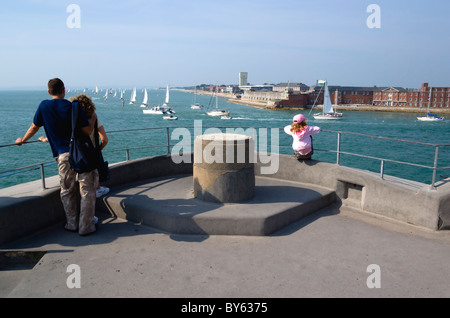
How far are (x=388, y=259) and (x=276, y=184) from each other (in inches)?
132

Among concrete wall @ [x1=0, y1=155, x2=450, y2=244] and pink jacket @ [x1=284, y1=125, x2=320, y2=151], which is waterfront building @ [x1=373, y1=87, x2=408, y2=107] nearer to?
pink jacket @ [x1=284, y1=125, x2=320, y2=151]

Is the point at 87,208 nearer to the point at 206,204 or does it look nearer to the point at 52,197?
the point at 52,197

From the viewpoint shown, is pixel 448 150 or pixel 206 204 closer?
pixel 206 204

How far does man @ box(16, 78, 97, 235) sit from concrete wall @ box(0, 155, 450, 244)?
463mm

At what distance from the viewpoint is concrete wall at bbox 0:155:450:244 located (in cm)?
563

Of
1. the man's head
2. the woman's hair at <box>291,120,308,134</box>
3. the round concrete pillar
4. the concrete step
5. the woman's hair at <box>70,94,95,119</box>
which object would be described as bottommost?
the concrete step

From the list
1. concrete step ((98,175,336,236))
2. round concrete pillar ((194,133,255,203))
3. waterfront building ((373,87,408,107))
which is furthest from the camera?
waterfront building ((373,87,408,107))

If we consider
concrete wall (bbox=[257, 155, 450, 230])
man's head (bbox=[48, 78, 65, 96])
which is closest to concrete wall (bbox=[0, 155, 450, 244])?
concrete wall (bbox=[257, 155, 450, 230])

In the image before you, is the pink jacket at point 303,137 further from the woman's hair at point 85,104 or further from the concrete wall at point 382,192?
the woman's hair at point 85,104

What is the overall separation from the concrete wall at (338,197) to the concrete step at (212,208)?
1.01 feet

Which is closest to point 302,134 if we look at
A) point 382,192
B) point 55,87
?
point 382,192

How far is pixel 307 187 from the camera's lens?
307 inches
